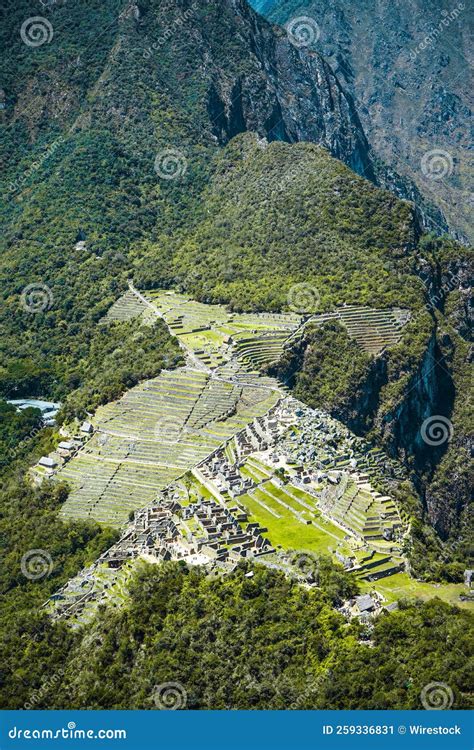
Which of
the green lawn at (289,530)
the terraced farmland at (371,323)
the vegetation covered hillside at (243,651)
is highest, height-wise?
the terraced farmland at (371,323)

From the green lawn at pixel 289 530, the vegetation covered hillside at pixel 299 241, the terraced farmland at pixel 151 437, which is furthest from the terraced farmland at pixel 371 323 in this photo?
the green lawn at pixel 289 530

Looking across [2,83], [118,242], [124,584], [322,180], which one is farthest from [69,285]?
[124,584]

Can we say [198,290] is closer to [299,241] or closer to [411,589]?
[299,241]

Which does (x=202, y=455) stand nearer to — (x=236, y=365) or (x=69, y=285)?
(x=236, y=365)

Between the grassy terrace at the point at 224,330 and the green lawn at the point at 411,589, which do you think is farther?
the grassy terrace at the point at 224,330

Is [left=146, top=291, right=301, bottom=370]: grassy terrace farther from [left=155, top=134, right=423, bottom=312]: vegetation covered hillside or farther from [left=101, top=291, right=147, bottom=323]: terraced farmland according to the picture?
[left=155, top=134, right=423, bottom=312]: vegetation covered hillside

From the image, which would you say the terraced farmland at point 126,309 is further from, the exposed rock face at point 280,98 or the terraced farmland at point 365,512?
the exposed rock face at point 280,98

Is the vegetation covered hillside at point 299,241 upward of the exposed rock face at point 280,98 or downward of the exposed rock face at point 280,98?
downward
